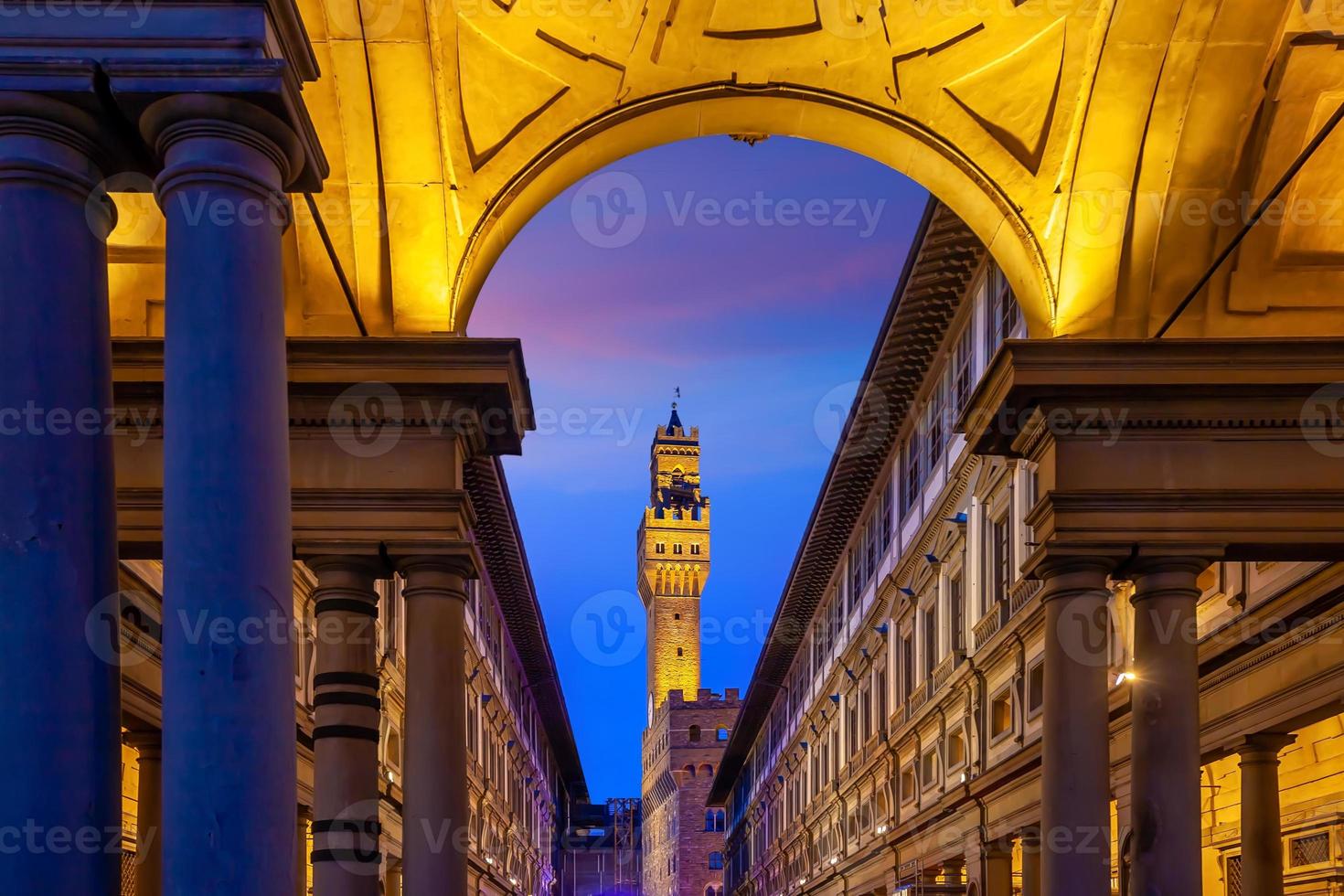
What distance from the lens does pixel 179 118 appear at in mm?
8867

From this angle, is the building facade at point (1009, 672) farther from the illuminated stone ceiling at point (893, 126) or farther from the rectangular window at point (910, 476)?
the illuminated stone ceiling at point (893, 126)

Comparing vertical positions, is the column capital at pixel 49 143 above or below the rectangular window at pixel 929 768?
above

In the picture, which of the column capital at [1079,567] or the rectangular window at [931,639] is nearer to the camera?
the column capital at [1079,567]

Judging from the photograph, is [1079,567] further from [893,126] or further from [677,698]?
[677,698]

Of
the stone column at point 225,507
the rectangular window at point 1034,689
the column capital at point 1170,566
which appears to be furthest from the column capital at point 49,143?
the rectangular window at point 1034,689

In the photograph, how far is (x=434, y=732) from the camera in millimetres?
15039

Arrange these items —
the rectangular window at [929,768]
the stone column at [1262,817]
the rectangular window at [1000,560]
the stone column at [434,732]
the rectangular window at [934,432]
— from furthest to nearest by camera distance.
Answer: the rectangular window at [929,768], the rectangular window at [934,432], the rectangular window at [1000,560], the stone column at [1262,817], the stone column at [434,732]

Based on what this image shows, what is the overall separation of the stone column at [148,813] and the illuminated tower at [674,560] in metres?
129

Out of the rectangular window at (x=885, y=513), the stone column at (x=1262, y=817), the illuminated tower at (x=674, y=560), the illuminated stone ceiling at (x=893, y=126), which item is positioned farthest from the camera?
the illuminated tower at (x=674, y=560)

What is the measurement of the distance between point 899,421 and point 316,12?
2821 cm

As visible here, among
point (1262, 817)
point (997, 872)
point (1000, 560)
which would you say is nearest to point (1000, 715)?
point (997, 872)

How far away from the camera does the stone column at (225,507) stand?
823cm

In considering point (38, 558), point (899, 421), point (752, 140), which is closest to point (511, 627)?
point (899, 421)

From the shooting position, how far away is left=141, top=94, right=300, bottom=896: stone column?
324 inches
